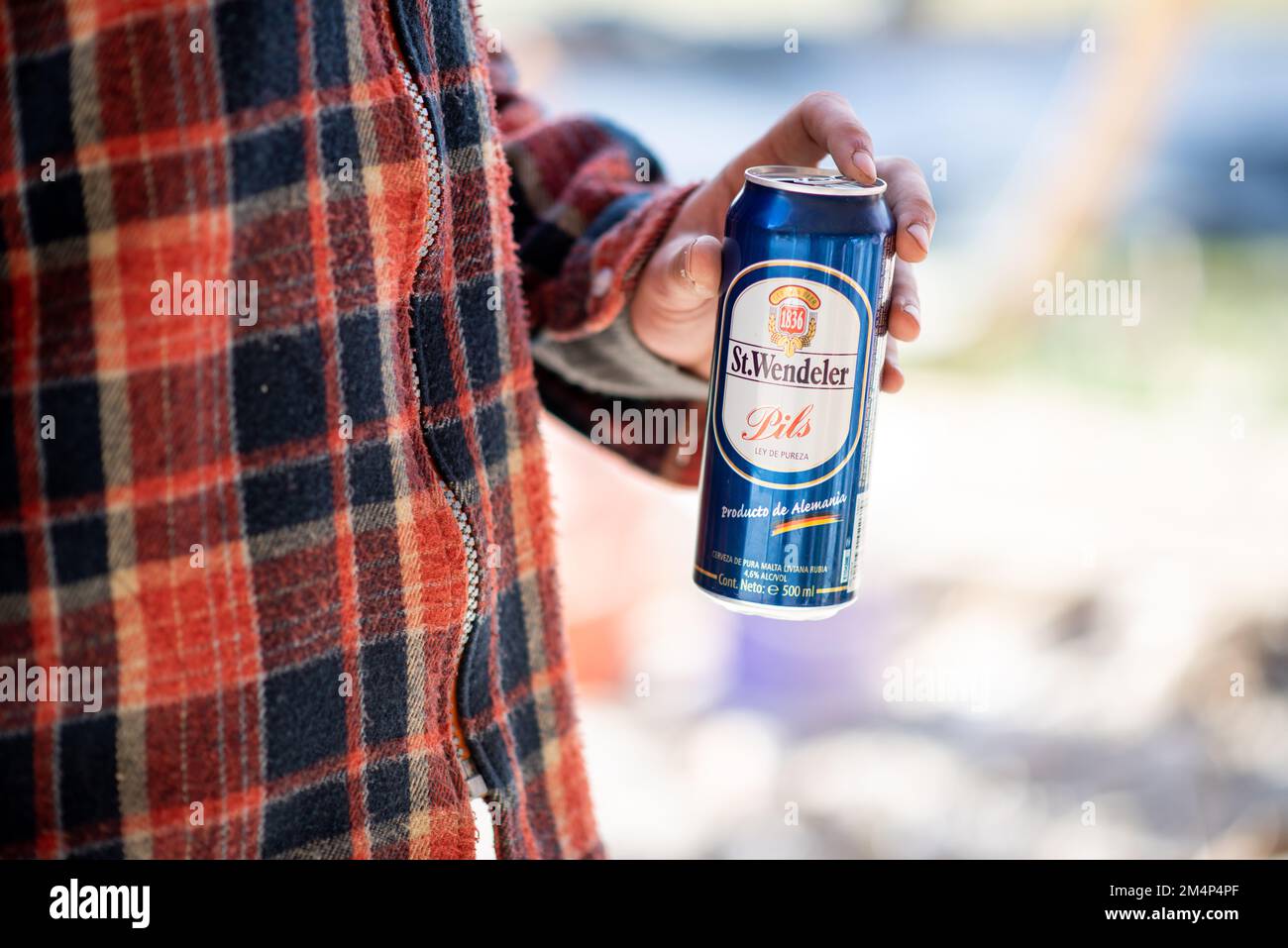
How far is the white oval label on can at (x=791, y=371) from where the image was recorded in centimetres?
80

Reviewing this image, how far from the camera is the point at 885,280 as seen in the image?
2.71ft

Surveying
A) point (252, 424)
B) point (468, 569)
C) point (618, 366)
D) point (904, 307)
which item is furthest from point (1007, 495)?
point (252, 424)

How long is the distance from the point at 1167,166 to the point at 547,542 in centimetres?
326

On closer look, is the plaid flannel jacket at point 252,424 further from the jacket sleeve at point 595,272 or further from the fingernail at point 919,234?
the fingernail at point 919,234

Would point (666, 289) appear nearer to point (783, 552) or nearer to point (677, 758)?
point (783, 552)

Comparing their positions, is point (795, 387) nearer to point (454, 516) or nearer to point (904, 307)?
point (904, 307)

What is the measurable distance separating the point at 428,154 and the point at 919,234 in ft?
1.13

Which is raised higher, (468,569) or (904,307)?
(904,307)

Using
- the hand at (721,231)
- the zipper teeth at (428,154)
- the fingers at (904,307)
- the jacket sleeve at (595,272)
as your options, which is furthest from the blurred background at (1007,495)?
the zipper teeth at (428,154)

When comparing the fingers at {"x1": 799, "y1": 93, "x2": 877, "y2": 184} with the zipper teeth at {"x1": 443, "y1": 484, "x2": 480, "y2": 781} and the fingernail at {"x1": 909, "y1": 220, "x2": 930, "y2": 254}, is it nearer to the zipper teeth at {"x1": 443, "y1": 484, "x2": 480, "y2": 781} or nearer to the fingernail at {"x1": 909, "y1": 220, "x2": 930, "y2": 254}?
the fingernail at {"x1": 909, "y1": 220, "x2": 930, "y2": 254}

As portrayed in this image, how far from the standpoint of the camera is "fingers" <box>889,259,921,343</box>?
2.74 feet

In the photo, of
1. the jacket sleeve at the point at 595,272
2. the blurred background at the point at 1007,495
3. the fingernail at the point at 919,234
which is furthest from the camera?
the blurred background at the point at 1007,495

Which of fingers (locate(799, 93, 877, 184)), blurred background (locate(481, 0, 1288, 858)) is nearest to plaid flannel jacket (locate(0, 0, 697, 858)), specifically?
fingers (locate(799, 93, 877, 184))

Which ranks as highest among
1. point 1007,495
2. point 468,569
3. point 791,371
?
point 791,371
